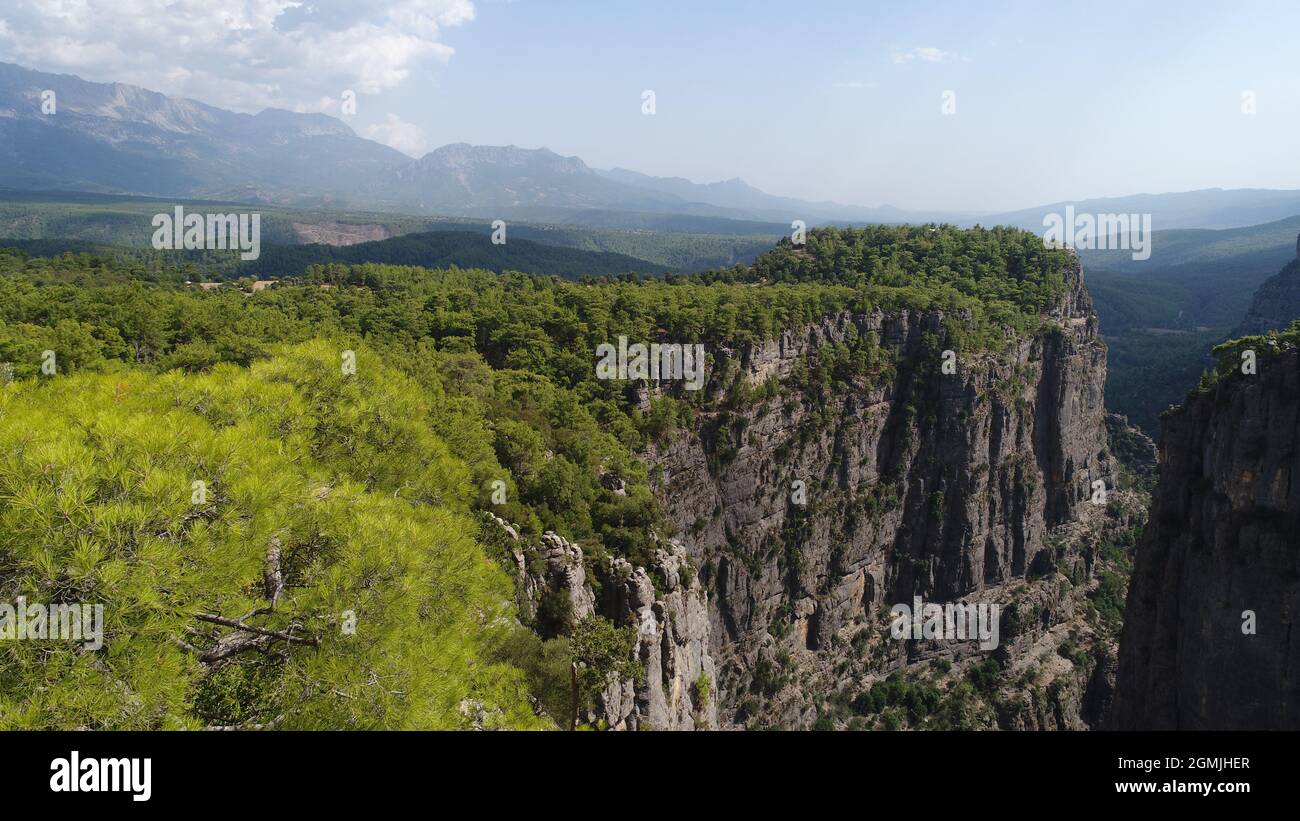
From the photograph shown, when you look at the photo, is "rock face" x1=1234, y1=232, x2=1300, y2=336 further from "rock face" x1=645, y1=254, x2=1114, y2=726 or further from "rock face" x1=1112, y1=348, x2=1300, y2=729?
"rock face" x1=1112, y1=348, x2=1300, y2=729

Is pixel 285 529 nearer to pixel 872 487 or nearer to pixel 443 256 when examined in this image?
pixel 872 487

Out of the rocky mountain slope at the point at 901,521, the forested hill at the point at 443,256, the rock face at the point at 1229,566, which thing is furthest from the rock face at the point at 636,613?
the forested hill at the point at 443,256

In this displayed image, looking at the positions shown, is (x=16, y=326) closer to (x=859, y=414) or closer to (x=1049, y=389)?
(x=859, y=414)

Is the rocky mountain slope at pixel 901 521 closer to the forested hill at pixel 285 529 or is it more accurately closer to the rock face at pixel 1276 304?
the forested hill at pixel 285 529
